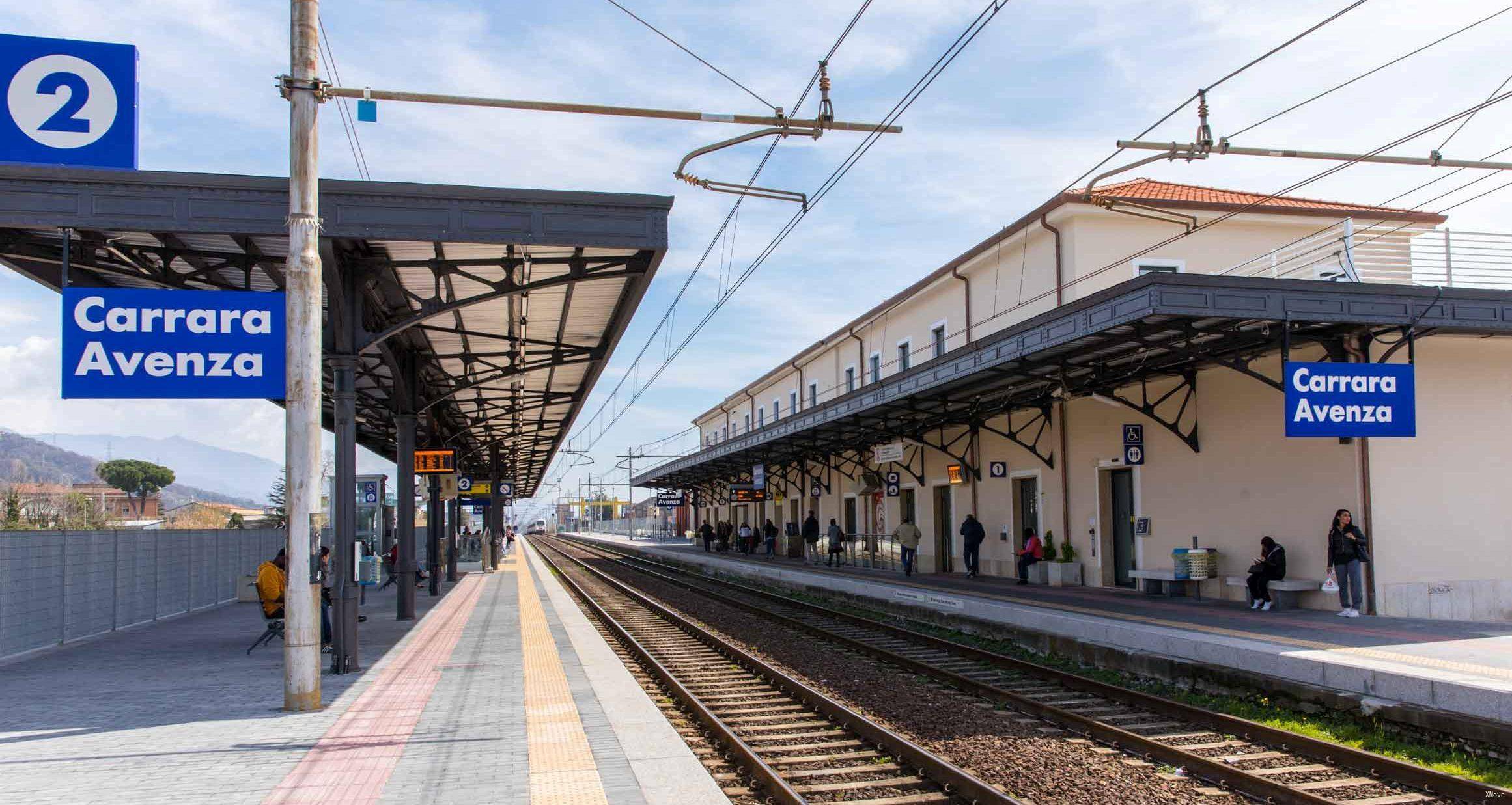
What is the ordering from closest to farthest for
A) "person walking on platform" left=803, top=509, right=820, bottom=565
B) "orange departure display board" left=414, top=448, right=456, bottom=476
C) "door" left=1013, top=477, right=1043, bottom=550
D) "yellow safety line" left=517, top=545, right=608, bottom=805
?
"yellow safety line" left=517, top=545, right=608, bottom=805, "orange departure display board" left=414, top=448, right=456, bottom=476, "door" left=1013, top=477, right=1043, bottom=550, "person walking on platform" left=803, top=509, right=820, bottom=565

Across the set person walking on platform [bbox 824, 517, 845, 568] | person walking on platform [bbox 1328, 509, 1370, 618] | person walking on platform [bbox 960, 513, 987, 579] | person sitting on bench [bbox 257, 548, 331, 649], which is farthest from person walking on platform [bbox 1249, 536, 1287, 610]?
person walking on platform [bbox 824, 517, 845, 568]

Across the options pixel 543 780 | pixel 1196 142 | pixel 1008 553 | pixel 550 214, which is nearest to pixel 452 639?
pixel 550 214

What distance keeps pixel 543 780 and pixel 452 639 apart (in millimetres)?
8153

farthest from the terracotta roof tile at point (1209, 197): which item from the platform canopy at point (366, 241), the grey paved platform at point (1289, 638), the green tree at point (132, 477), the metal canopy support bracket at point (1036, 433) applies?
the green tree at point (132, 477)

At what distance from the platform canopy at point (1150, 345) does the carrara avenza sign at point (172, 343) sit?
970 centimetres

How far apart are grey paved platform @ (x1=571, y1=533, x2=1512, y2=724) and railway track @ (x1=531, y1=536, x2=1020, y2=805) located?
4.13m

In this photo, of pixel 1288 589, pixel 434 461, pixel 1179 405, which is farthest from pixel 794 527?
pixel 1288 589

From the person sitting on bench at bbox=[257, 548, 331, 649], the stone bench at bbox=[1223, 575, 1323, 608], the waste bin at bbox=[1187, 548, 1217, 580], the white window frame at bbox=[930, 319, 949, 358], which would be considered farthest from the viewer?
the white window frame at bbox=[930, 319, 949, 358]

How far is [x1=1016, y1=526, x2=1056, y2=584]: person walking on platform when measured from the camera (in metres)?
21.4

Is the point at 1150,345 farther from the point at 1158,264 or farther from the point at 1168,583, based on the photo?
the point at 1158,264

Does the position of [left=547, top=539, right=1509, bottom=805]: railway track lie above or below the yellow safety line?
below

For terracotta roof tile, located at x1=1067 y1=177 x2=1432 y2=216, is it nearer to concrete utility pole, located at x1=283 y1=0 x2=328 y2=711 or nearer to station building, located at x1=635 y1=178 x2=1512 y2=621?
station building, located at x1=635 y1=178 x2=1512 y2=621

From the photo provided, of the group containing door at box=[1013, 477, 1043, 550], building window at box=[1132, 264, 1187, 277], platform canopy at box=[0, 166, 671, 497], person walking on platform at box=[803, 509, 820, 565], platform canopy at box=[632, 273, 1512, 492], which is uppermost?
building window at box=[1132, 264, 1187, 277]

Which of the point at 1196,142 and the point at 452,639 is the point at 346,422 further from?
the point at 1196,142
